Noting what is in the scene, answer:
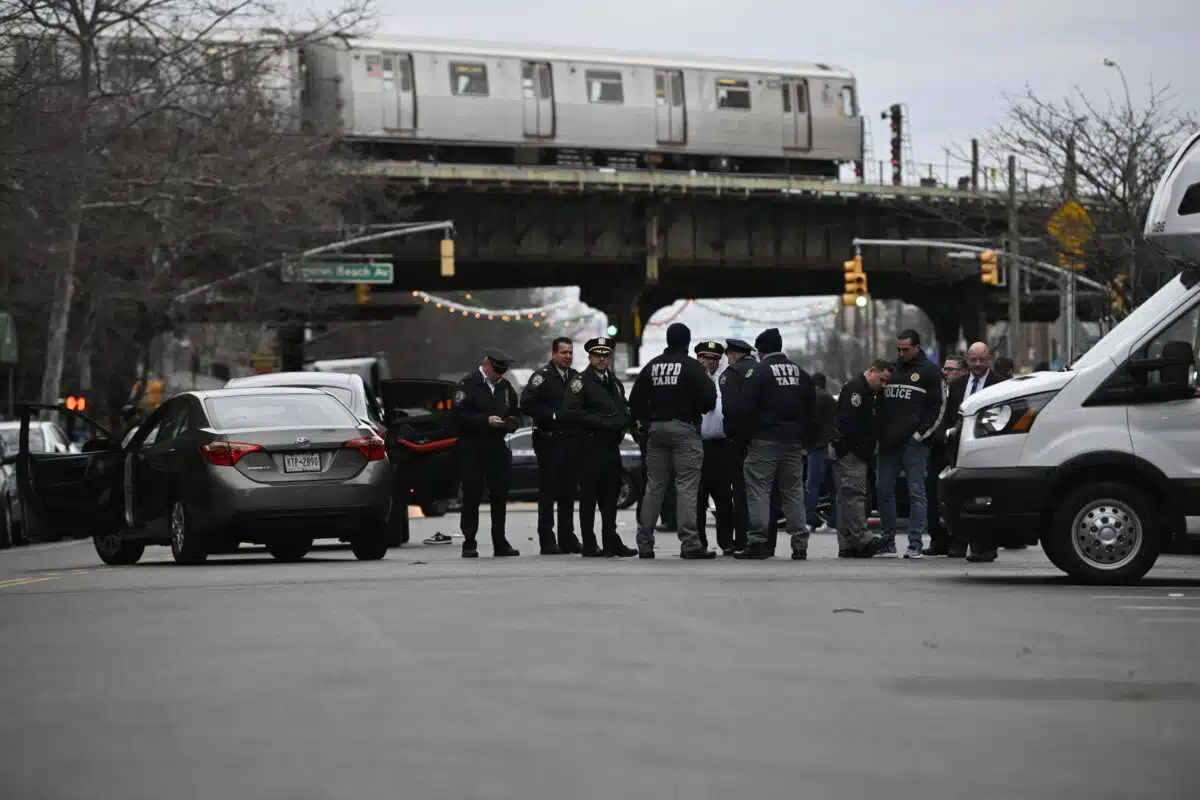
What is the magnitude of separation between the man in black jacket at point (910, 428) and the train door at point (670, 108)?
38114 millimetres

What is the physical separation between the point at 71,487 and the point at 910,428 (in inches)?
→ 287

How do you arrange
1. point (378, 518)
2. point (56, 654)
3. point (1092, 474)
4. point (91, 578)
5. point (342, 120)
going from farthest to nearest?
point (342, 120) → point (378, 518) → point (91, 578) → point (1092, 474) → point (56, 654)

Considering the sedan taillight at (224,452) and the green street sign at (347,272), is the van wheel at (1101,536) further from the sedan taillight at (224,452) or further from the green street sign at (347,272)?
the green street sign at (347,272)

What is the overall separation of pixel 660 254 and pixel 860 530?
44.9 metres

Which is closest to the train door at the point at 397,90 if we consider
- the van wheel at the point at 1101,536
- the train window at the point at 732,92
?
the train window at the point at 732,92

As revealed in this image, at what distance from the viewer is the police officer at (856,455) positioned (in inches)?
754

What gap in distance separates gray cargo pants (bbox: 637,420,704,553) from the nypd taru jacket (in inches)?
60.9

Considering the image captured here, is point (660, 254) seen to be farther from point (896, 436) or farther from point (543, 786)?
point (543, 786)

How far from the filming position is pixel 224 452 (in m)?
17.8

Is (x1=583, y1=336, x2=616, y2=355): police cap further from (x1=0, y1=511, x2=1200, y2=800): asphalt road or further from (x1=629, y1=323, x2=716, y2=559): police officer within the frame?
(x1=0, y1=511, x2=1200, y2=800): asphalt road

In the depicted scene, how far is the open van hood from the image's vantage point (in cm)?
1480

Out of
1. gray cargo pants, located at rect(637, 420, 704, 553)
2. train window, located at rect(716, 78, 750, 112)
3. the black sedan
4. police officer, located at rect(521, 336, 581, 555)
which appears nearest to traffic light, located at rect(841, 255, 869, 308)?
train window, located at rect(716, 78, 750, 112)

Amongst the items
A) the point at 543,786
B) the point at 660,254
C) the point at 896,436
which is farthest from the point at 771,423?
the point at 660,254

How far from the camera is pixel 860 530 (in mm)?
19125
